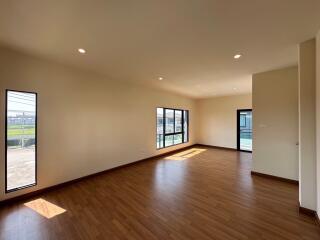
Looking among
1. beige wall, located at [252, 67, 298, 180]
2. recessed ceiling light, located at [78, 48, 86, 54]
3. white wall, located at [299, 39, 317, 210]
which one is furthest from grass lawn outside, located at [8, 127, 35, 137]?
beige wall, located at [252, 67, 298, 180]

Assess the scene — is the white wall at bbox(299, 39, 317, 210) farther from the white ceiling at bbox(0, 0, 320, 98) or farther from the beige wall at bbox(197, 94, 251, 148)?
the beige wall at bbox(197, 94, 251, 148)

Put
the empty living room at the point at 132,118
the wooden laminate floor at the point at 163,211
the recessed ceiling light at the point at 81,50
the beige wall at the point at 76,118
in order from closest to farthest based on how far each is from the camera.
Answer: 1. the empty living room at the point at 132,118
2. the wooden laminate floor at the point at 163,211
3. the recessed ceiling light at the point at 81,50
4. the beige wall at the point at 76,118

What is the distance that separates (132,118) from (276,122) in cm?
410

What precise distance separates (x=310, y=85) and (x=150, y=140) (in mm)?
4571

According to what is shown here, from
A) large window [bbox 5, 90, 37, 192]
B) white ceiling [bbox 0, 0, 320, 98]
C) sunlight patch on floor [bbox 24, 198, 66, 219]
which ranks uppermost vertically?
white ceiling [bbox 0, 0, 320, 98]

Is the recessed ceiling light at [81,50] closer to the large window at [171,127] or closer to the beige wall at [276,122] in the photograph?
the large window at [171,127]

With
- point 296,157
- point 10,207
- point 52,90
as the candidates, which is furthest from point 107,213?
point 296,157

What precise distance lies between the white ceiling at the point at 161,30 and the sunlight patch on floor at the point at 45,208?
2.78 m

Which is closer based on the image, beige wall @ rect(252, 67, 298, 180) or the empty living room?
the empty living room

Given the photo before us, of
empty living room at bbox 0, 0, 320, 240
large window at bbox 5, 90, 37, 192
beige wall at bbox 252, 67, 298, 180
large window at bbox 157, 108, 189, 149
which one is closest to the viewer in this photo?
empty living room at bbox 0, 0, 320, 240

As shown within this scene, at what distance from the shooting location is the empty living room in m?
1.90

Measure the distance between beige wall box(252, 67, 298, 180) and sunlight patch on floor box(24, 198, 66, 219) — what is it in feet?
15.1

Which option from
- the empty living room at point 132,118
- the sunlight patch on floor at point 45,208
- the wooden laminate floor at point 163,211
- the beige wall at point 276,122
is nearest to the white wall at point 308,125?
the empty living room at point 132,118

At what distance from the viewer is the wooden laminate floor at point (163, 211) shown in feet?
6.64
